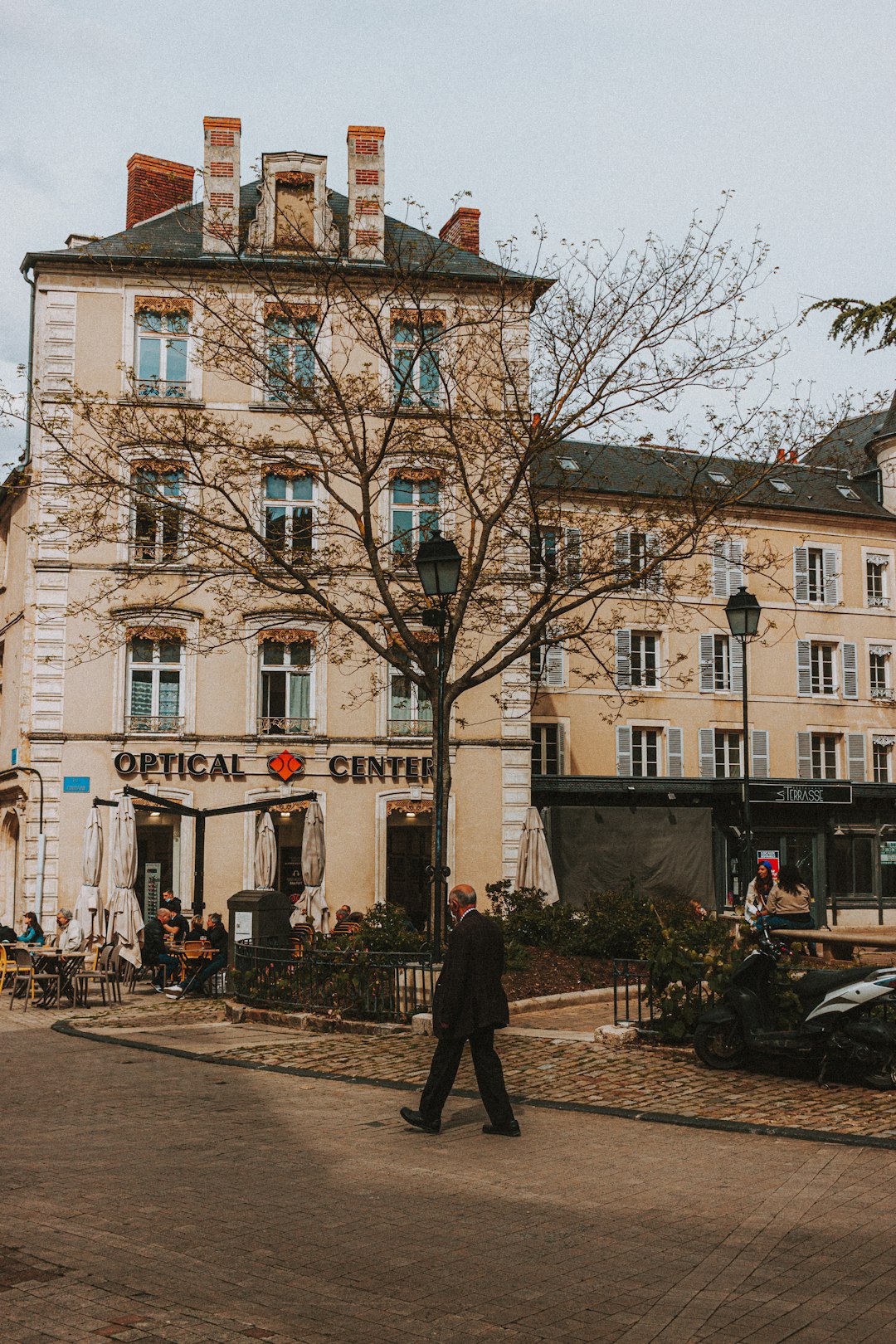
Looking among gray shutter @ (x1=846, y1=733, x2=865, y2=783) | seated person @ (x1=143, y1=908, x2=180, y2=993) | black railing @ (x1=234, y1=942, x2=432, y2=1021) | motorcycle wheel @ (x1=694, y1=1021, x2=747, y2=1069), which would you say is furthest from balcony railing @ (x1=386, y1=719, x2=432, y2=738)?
motorcycle wheel @ (x1=694, y1=1021, x2=747, y2=1069)

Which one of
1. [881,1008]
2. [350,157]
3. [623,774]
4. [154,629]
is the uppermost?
[350,157]

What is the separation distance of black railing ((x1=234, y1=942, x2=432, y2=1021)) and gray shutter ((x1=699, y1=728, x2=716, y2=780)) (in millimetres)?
24649

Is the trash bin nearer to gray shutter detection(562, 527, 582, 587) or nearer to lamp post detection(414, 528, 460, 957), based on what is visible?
lamp post detection(414, 528, 460, 957)

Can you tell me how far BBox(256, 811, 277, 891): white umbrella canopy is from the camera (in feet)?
68.1

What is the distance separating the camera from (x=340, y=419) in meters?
20.0

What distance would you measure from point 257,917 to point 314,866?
3.43 m

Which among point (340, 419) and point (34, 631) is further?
point (34, 631)

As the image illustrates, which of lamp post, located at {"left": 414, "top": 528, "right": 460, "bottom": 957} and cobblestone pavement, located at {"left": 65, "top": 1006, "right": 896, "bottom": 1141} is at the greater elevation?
lamp post, located at {"left": 414, "top": 528, "right": 460, "bottom": 957}

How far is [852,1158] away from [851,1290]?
2694 millimetres

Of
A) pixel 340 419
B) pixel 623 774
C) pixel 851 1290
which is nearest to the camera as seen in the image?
pixel 851 1290

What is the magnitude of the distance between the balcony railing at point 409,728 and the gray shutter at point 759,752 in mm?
13539

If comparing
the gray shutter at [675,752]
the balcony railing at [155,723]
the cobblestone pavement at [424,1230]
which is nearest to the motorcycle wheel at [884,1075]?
the cobblestone pavement at [424,1230]

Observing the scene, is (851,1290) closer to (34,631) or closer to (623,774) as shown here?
(34,631)

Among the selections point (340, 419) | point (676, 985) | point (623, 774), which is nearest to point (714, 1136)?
point (676, 985)
